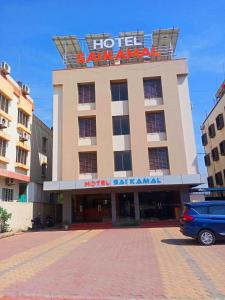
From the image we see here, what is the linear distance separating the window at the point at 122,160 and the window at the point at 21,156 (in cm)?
891

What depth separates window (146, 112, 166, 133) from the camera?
27969mm

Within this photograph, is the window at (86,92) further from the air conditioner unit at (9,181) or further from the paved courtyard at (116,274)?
the paved courtyard at (116,274)

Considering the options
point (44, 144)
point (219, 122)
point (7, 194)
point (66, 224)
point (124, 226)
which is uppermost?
point (219, 122)

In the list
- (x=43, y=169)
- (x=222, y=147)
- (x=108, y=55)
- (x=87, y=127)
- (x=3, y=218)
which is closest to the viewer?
(x=3, y=218)

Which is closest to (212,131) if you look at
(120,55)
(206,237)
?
(120,55)

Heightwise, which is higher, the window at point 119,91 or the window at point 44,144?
the window at point 119,91

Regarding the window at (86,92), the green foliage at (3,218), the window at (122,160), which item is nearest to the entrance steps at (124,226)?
the window at (122,160)

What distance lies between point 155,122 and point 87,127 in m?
6.30

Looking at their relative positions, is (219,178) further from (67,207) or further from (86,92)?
(67,207)

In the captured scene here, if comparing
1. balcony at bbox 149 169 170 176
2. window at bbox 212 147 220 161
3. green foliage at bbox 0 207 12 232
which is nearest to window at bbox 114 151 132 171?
balcony at bbox 149 169 170 176

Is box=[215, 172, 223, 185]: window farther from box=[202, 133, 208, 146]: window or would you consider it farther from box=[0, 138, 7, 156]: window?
box=[0, 138, 7, 156]: window

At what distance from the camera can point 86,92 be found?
2978 centimetres

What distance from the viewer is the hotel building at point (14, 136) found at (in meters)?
25.6

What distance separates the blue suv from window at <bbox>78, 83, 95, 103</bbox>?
59.3ft
